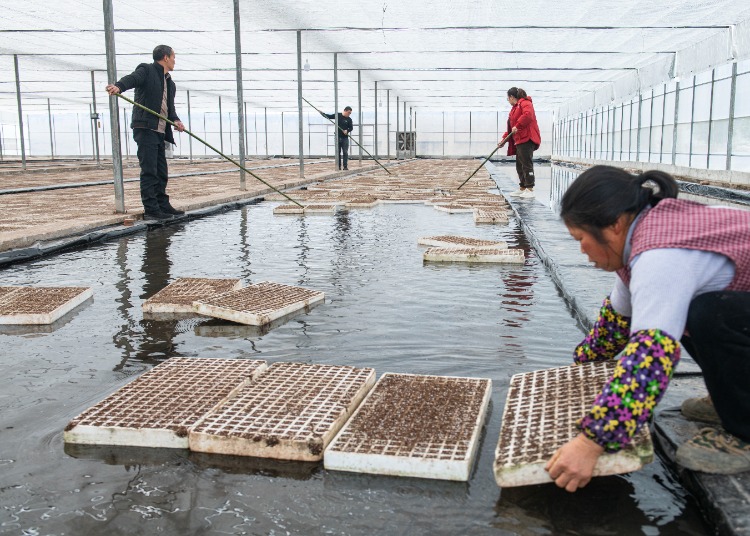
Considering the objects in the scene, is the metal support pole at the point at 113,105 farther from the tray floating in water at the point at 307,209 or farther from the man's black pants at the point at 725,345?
the man's black pants at the point at 725,345

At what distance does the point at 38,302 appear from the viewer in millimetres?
4152

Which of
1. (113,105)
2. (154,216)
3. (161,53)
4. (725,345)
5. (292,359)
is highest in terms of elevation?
(161,53)

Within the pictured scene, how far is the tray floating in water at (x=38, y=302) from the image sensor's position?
3.90 metres

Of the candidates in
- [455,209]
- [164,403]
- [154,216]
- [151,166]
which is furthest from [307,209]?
[164,403]

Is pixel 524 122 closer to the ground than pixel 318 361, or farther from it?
farther from it

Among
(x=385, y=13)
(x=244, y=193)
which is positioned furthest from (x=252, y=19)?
(x=244, y=193)

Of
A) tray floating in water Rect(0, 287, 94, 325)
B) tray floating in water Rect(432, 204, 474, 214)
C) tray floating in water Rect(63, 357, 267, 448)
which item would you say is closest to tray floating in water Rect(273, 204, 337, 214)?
tray floating in water Rect(432, 204, 474, 214)

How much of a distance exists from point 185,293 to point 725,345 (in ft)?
10.4

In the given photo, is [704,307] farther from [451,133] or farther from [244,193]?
[451,133]

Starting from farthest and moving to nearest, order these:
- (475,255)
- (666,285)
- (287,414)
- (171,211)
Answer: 1. (171,211)
2. (475,255)
3. (287,414)
4. (666,285)

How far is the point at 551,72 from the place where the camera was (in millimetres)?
26953

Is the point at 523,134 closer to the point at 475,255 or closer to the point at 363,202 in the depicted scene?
the point at 363,202

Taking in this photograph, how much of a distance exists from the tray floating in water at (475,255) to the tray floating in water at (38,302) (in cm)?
249

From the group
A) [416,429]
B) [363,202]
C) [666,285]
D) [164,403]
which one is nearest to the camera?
[666,285]
